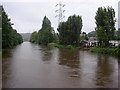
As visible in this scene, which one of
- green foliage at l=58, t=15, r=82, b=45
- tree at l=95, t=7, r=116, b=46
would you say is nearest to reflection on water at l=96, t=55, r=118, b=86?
tree at l=95, t=7, r=116, b=46

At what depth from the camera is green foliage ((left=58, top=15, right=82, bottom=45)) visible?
40094 millimetres

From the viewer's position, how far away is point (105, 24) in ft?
91.7

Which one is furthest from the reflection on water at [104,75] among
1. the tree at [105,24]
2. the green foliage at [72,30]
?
the green foliage at [72,30]

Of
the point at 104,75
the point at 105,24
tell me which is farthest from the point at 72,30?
the point at 104,75

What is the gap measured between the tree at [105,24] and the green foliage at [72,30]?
37.1ft

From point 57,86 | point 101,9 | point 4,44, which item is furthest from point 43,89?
point 101,9

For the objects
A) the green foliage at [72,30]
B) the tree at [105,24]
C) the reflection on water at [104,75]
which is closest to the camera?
the reflection on water at [104,75]

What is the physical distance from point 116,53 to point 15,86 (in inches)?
695

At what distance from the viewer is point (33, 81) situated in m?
8.57

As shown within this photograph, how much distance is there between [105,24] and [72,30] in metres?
12.8

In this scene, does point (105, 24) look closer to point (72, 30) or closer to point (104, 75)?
point (72, 30)

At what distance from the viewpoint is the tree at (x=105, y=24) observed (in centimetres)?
2773

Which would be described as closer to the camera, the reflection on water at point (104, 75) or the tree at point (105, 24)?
the reflection on water at point (104, 75)

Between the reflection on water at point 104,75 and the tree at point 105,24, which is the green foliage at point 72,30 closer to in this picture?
the tree at point 105,24
